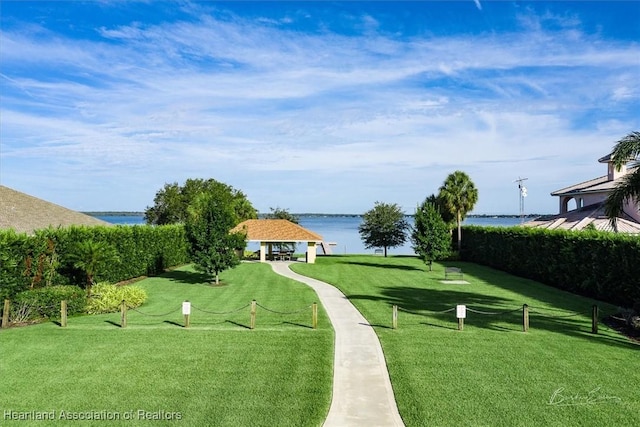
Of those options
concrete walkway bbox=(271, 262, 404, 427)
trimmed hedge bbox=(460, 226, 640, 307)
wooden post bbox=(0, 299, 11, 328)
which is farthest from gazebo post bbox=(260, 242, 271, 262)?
wooden post bbox=(0, 299, 11, 328)

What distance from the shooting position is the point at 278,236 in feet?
151

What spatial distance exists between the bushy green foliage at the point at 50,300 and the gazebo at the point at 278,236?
940 inches

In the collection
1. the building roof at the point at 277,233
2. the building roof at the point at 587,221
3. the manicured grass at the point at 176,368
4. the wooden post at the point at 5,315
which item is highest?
the building roof at the point at 587,221

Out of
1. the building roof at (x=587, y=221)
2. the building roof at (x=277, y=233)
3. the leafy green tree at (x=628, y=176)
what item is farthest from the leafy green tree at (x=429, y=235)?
the leafy green tree at (x=628, y=176)

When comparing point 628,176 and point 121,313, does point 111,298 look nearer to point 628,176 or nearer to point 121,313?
A: point 121,313

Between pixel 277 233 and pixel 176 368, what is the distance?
112 ft

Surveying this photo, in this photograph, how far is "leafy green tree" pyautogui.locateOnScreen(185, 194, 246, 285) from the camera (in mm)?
29156

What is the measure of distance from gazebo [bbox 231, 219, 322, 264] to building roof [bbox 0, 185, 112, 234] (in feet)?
49.7

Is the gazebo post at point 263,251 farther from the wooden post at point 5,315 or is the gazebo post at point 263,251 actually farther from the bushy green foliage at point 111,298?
the wooden post at point 5,315

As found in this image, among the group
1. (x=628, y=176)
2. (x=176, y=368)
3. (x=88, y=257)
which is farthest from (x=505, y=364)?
(x=88, y=257)

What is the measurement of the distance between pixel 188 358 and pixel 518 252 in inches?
1146

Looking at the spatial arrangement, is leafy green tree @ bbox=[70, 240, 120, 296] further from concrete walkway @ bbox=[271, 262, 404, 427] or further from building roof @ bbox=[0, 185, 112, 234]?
concrete walkway @ bbox=[271, 262, 404, 427]

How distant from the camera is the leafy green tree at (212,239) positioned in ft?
95.7

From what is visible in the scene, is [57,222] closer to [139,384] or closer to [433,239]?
[139,384]
